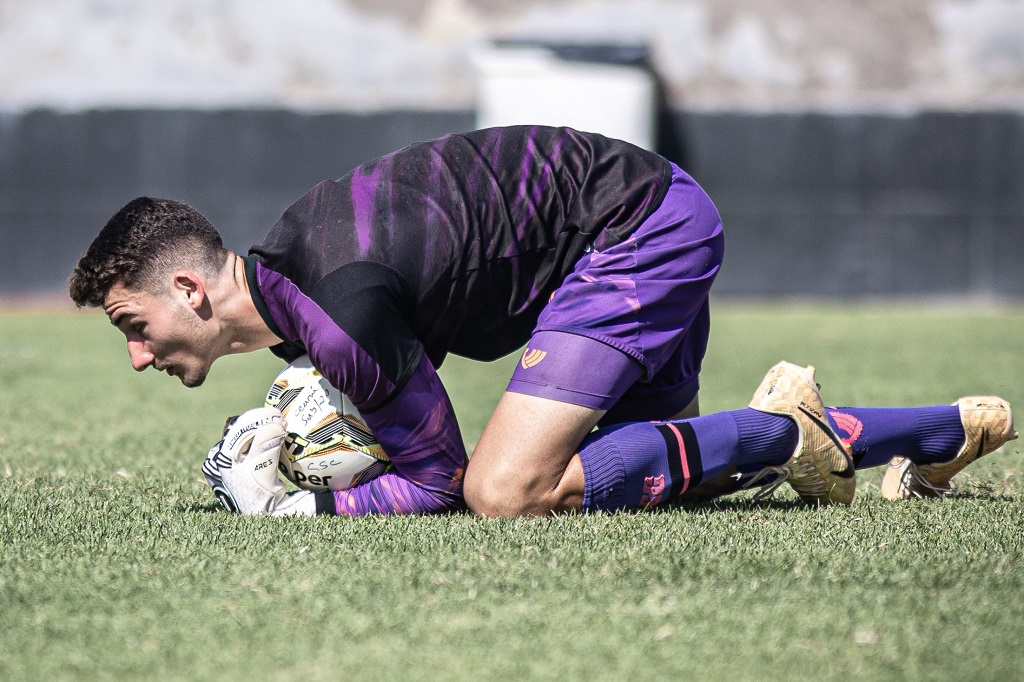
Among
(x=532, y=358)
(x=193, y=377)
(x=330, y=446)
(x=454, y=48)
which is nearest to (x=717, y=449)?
(x=532, y=358)

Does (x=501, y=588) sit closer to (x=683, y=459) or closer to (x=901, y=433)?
(x=683, y=459)

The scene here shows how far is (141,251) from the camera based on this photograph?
9.82 feet

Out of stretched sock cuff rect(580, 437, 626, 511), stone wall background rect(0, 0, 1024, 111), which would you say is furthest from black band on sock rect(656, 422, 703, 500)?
stone wall background rect(0, 0, 1024, 111)

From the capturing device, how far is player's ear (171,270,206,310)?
3025 millimetres

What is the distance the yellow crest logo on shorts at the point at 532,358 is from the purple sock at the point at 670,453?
0.88 feet

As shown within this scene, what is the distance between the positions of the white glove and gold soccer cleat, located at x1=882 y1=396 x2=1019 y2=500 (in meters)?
1.72

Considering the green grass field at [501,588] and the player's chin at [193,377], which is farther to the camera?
the player's chin at [193,377]

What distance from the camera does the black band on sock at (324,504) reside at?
317 cm

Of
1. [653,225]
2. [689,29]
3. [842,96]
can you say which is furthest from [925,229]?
[653,225]

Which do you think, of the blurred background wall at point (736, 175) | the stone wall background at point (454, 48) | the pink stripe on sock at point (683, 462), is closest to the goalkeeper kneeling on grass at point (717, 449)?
the pink stripe on sock at point (683, 462)

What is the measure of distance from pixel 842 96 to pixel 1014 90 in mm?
2926

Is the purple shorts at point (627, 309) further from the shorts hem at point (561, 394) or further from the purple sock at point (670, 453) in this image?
the purple sock at point (670, 453)

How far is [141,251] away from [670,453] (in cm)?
149

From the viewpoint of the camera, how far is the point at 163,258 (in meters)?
3.02
